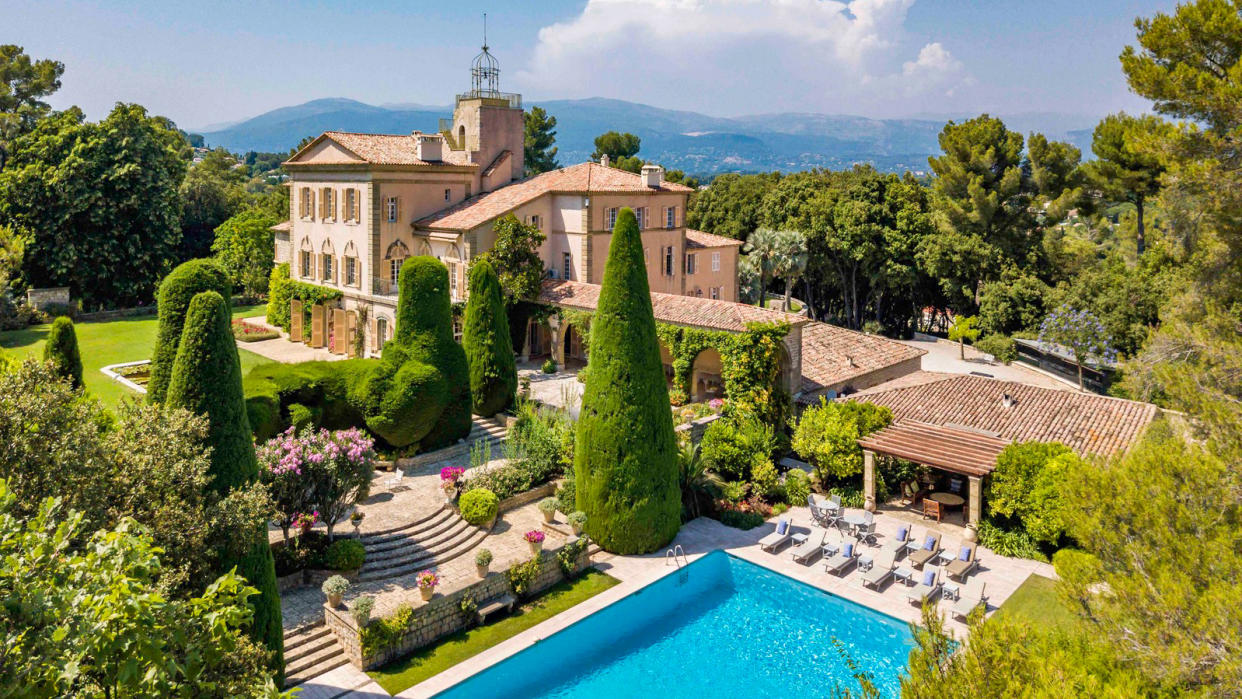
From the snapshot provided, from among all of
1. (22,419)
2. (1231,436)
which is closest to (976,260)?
(1231,436)

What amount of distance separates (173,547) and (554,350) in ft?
85.5

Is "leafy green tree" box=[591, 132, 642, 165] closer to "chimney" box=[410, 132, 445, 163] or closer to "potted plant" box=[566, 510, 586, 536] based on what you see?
"chimney" box=[410, 132, 445, 163]

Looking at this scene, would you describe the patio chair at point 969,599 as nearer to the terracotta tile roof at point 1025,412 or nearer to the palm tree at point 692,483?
the terracotta tile roof at point 1025,412

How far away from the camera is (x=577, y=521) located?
2150cm

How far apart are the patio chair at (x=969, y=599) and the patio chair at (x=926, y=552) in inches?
49.6

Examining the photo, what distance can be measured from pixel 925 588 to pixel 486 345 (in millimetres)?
16798

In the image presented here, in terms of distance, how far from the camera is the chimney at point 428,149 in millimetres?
41531

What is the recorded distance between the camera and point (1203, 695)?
788 centimetres

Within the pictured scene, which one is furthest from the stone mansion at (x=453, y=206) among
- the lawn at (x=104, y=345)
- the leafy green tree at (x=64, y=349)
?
the leafy green tree at (x=64, y=349)

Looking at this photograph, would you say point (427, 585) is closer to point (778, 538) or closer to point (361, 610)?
point (361, 610)

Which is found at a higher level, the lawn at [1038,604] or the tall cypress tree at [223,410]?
the tall cypress tree at [223,410]

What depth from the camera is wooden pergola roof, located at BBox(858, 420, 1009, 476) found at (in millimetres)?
22969

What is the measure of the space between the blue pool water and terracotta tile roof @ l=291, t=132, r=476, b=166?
2704cm

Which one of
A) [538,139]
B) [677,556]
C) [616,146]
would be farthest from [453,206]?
[616,146]
